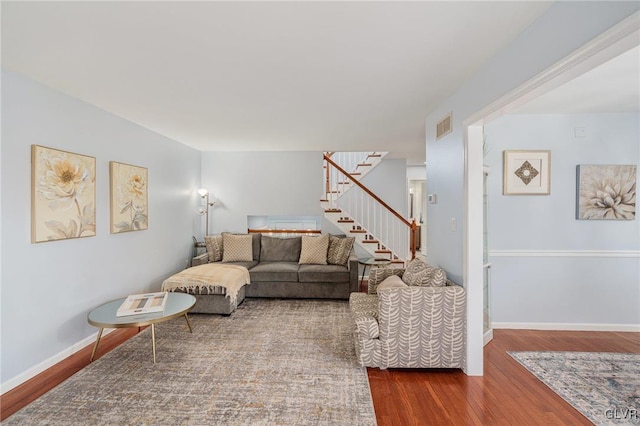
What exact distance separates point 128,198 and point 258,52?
2.67 metres

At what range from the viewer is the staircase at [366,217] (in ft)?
19.7

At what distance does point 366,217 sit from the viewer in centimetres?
623

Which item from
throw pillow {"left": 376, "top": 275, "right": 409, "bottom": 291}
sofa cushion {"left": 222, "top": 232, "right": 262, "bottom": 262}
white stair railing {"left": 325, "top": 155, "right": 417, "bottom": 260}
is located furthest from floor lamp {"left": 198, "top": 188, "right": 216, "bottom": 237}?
throw pillow {"left": 376, "top": 275, "right": 409, "bottom": 291}

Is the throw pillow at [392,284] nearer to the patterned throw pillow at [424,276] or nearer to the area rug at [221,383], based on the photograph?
the patterned throw pillow at [424,276]

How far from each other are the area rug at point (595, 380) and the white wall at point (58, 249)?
4.27m

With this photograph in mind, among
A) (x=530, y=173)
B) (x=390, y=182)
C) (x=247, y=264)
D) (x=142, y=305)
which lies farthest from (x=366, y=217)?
(x=142, y=305)

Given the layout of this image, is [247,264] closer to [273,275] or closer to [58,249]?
[273,275]

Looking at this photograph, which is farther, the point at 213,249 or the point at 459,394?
the point at 213,249

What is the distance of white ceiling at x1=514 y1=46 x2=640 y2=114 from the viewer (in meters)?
2.38

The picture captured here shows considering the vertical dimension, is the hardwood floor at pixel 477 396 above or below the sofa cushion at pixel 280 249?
below

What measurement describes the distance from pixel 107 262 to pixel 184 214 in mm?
1863

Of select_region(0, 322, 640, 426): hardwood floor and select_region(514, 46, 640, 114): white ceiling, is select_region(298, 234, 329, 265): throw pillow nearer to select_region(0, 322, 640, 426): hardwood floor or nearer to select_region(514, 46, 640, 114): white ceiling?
select_region(0, 322, 640, 426): hardwood floor

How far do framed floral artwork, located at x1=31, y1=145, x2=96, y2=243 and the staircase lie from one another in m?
3.73

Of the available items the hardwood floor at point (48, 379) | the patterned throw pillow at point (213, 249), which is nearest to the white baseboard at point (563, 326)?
the patterned throw pillow at point (213, 249)
